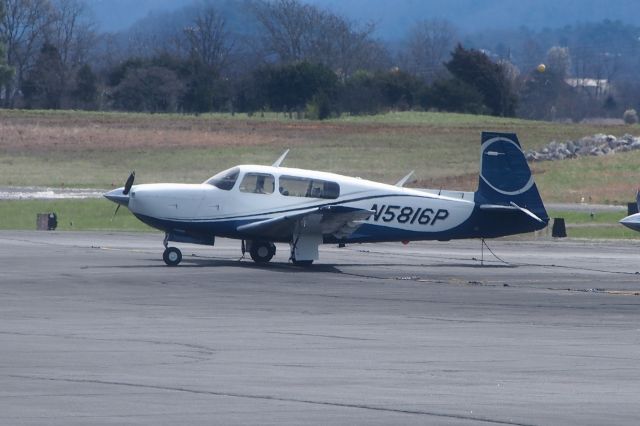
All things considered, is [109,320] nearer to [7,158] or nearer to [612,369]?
[612,369]

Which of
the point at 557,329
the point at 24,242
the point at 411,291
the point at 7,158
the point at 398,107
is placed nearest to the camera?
the point at 557,329

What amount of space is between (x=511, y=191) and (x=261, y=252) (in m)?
4.99

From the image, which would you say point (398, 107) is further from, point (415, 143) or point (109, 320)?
point (109, 320)

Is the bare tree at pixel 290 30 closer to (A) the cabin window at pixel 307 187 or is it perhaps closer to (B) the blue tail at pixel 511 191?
(B) the blue tail at pixel 511 191

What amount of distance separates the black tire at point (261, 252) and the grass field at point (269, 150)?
25292 mm

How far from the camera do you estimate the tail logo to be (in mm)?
24203

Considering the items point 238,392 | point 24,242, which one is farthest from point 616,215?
point 238,392

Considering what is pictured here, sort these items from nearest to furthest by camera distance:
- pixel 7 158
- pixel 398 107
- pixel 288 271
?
1. pixel 288 271
2. pixel 7 158
3. pixel 398 107

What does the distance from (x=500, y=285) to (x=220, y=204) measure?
5.77 meters

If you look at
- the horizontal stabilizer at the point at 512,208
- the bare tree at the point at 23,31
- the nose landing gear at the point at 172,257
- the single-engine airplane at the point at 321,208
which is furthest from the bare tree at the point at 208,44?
the nose landing gear at the point at 172,257

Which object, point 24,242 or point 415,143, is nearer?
point 24,242

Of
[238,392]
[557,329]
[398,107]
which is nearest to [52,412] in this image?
[238,392]

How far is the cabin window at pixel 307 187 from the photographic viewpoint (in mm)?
23781

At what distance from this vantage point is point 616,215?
40.8 meters
